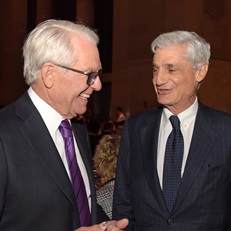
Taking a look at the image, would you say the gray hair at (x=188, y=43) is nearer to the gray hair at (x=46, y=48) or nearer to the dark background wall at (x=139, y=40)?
the gray hair at (x=46, y=48)

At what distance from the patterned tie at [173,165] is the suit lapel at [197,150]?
0.20 feet

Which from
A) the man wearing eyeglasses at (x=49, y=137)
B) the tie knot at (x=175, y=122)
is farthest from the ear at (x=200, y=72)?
the man wearing eyeglasses at (x=49, y=137)

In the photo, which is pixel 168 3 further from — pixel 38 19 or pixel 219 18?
pixel 38 19

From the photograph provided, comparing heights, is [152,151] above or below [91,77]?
below

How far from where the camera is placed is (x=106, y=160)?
4.11 meters

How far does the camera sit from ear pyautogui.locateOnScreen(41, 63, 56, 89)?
2.40 metres

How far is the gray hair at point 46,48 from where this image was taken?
239cm

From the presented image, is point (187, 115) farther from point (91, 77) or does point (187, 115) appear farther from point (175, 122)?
point (91, 77)

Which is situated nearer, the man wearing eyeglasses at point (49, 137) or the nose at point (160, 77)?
the man wearing eyeglasses at point (49, 137)

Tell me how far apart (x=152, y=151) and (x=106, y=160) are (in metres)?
0.98

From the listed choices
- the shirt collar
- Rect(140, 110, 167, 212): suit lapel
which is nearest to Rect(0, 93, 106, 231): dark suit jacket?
Rect(140, 110, 167, 212): suit lapel

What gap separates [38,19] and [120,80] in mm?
5905

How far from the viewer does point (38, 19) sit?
66.9 ft

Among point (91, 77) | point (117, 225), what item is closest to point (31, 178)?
point (117, 225)
